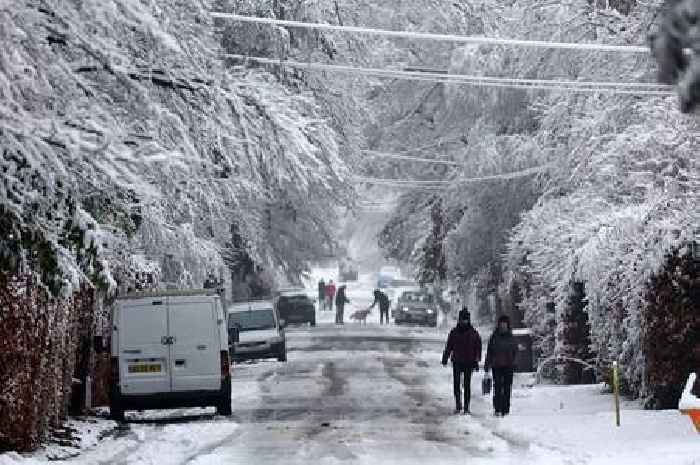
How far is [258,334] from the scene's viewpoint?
4425 cm

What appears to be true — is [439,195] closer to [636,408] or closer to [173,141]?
[636,408]

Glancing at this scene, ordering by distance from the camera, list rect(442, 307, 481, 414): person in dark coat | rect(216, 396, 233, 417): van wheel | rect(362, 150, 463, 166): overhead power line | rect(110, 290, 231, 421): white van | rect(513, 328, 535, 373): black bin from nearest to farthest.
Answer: rect(110, 290, 231, 421): white van < rect(216, 396, 233, 417): van wheel < rect(442, 307, 481, 414): person in dark coat < rect(513, 328, 535, 373): black bin < rect(362, 150, 463, 166): overhead power line

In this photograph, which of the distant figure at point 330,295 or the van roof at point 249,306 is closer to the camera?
the van roof at point 249,306

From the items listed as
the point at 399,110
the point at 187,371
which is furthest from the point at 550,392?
the point at 399,110

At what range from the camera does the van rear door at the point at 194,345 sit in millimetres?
25406

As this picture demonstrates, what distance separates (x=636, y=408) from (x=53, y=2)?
47.8 ft

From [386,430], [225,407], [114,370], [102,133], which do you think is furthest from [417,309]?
[102,133]

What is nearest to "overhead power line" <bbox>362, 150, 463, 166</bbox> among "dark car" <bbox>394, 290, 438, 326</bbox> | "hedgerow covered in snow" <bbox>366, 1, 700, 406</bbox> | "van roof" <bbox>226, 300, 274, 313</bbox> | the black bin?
"hedgerow covered in snow" <bbox>366, 1, 700, 406</bbox>

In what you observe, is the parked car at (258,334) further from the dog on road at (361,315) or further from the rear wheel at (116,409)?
the dog on road at (361,315)

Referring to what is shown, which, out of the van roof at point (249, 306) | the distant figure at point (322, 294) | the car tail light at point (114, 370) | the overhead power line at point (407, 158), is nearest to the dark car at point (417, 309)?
the overhead power line at point (407, 158)

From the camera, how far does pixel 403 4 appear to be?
4519 centimetres

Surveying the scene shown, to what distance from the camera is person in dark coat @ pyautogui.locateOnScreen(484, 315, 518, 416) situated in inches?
1018

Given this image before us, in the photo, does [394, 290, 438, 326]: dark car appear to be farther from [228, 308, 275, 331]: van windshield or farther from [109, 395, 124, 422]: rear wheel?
[109, 395, 124, 422]: rear wheel

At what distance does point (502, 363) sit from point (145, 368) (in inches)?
226
